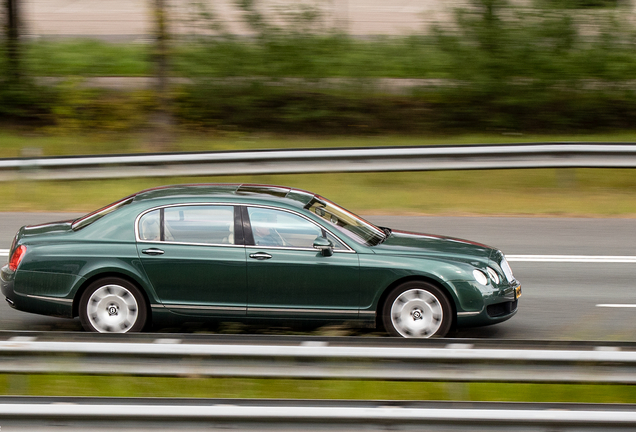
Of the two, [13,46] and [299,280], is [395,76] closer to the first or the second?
[13,46]

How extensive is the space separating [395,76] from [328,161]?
6.12 m

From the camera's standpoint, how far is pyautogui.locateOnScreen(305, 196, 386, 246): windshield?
7320 mm

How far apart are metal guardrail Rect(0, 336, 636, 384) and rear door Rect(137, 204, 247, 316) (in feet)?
5.79

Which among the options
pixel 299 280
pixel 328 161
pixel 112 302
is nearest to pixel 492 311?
pixel 299 280

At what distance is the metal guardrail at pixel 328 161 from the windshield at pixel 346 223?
5.24 metres

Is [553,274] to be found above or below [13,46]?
below

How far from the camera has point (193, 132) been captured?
1862 cm

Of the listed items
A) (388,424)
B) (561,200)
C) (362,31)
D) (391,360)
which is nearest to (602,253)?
(561,200)

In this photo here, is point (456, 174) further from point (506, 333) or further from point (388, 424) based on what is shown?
point (388, 424)

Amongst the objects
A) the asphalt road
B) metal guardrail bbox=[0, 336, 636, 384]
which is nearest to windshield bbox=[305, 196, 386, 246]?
the asphalt road

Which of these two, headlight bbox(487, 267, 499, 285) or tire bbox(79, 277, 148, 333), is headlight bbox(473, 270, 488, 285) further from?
tire bbox(79, 277, 148, 333)

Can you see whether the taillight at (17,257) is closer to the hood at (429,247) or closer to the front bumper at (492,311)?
the hood at (429,247)

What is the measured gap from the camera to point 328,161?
13.2 m

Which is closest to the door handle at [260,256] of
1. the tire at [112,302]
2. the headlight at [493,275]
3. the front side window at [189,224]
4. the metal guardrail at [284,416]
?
the front side window at [189,224]
